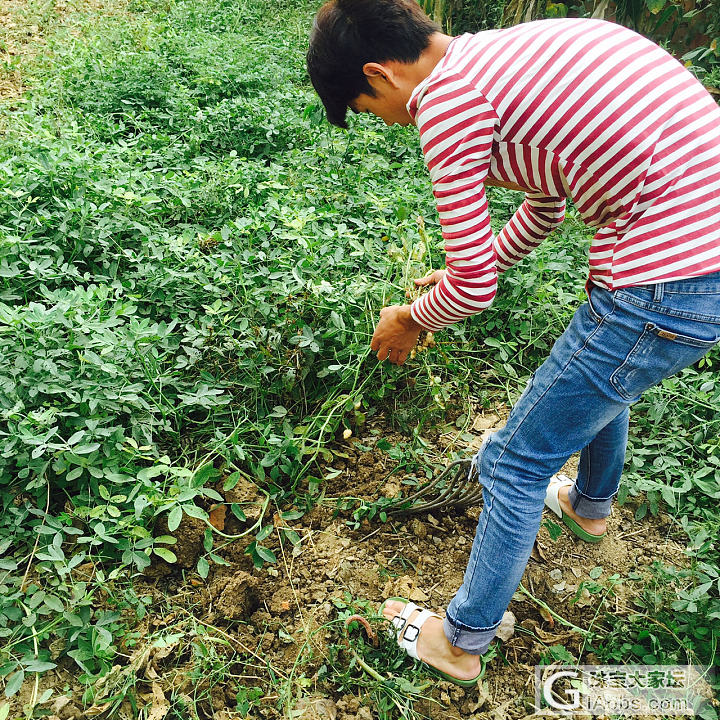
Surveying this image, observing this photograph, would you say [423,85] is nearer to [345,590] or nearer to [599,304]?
[599,304]

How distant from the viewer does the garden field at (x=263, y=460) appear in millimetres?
1668

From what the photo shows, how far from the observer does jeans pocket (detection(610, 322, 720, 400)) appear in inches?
50.6

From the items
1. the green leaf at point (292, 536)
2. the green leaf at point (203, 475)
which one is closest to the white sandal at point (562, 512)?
the green leaf at point (292, 536)

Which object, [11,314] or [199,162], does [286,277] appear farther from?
[199,162]

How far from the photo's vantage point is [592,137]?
1.23m

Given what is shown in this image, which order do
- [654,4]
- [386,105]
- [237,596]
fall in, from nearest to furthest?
[386,105]
[237,596]
[654,4]

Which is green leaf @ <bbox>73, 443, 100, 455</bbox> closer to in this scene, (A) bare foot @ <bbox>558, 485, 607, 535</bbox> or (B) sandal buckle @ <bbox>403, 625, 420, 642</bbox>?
(B) sandal buckle @ <bbox>403, 625, 420, 642</bbox>

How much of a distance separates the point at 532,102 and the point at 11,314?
163cm

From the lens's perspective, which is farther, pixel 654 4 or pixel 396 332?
pixel 654 4

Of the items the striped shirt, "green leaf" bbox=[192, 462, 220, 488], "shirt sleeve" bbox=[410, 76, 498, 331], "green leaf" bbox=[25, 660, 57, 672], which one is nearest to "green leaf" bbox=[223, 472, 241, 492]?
"green leaf" bbox=[192, 462, 220, 488]

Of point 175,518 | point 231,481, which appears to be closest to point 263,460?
point 231,481

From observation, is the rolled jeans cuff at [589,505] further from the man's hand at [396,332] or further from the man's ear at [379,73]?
the man's ear at [379,73]

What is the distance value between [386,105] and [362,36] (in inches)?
6.2

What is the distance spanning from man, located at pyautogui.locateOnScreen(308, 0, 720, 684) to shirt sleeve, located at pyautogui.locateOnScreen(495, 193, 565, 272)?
0.18 m
